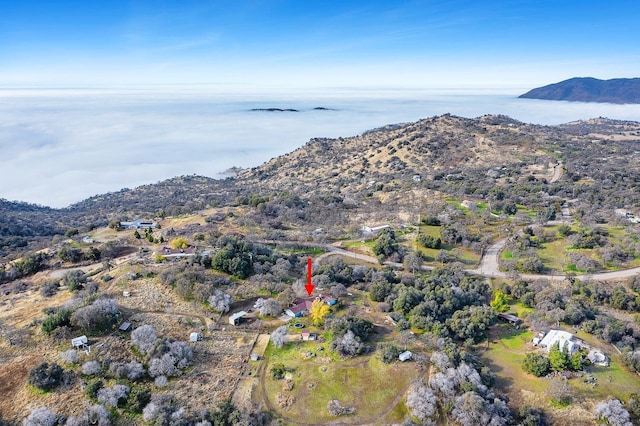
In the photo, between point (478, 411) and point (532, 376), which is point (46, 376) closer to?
point (478, 411)

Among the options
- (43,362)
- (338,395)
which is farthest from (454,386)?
(43,362)

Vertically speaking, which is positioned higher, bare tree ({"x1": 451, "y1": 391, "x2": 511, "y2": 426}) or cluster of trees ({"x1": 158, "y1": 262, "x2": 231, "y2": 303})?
cluster of trees ({"x1": 158, "y1": 262, "x2": 231, "y2": 303})

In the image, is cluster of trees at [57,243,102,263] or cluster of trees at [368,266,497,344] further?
cluster of trees at [57,243,102,263]

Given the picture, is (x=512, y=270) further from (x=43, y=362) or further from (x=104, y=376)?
(x=43, y=362)

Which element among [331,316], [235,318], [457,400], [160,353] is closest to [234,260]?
[235,318]

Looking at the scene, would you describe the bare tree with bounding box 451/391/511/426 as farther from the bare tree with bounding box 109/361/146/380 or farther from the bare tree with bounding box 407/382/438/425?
the bare tree with bounding box 109/361/146/380

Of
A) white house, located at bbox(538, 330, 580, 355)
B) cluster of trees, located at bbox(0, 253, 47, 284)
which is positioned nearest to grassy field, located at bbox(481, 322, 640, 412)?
white house, located at bbox(538, 330, 580, 355)

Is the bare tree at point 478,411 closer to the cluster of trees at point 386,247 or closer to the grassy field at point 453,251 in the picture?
the cluster of trees at point 386,247

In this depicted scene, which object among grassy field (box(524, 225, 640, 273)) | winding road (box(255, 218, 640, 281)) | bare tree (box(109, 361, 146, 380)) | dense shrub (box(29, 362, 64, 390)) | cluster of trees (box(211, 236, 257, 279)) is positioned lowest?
winding road (box(255, 218, 640, 281))
